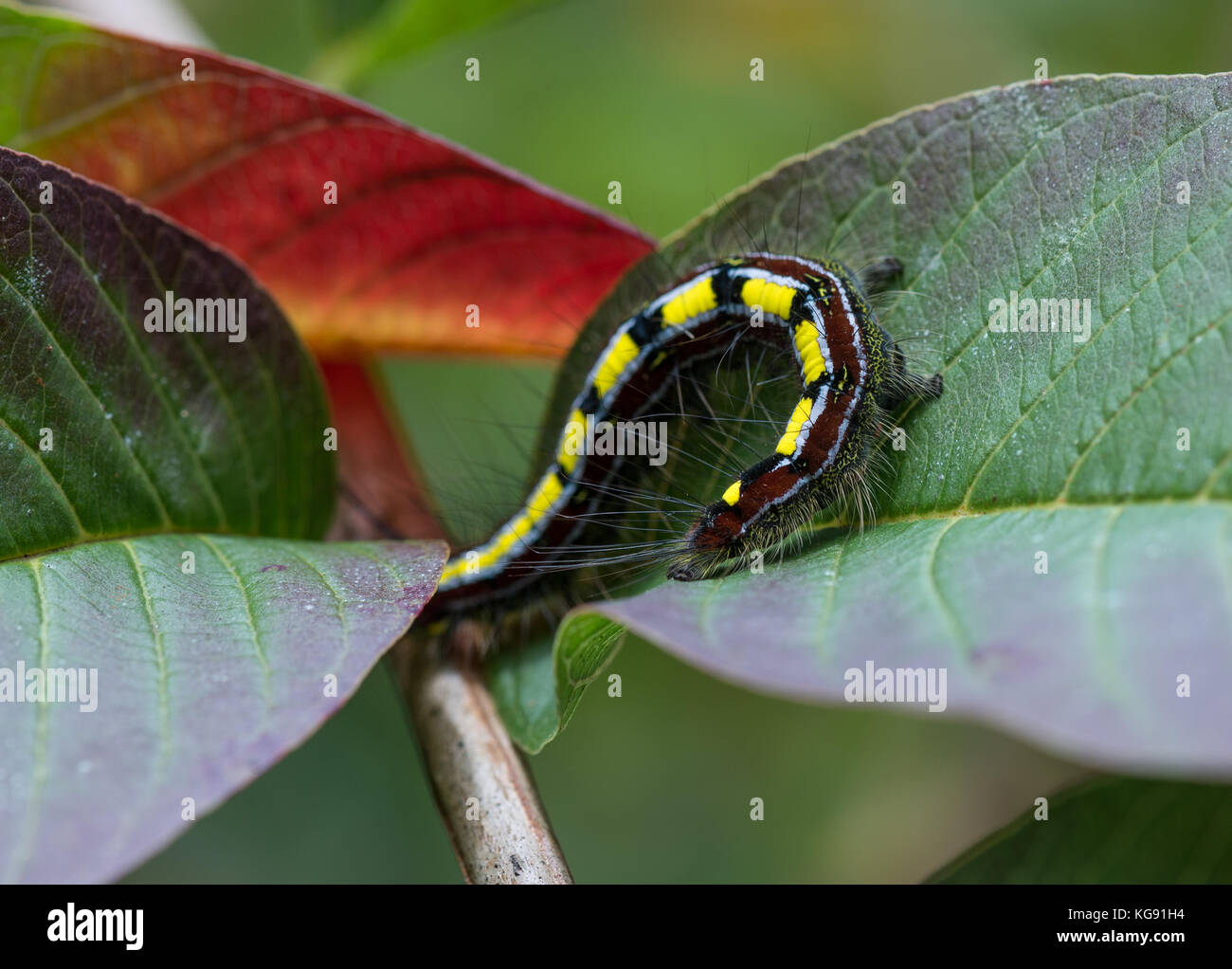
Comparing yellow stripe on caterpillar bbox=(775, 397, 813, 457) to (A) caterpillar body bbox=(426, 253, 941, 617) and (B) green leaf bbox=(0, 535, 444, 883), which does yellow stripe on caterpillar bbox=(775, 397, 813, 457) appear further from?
(B) green leaf bbox=(0, 535, 444, 883)

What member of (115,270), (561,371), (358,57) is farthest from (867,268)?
(358,57)

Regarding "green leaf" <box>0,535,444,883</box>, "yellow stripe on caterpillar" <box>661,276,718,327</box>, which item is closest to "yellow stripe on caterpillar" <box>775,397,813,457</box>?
"yellow stripe on caterpillar" <box>661,276,718,327</box>

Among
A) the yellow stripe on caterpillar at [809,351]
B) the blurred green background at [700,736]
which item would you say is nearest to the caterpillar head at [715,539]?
the yellow stripe on caterpillar at [809,351]

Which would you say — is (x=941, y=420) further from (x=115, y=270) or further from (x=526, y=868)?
(x=115, y=270)

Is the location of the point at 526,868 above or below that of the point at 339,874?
above

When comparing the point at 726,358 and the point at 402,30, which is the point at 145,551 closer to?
the point at 726,358

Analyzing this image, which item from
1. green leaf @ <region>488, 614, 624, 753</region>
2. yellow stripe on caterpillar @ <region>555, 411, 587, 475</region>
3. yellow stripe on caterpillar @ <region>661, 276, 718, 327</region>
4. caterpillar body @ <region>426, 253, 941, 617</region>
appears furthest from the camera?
yellow stripe on caterpillar @ <region>555, 411, 587, 475</region>
